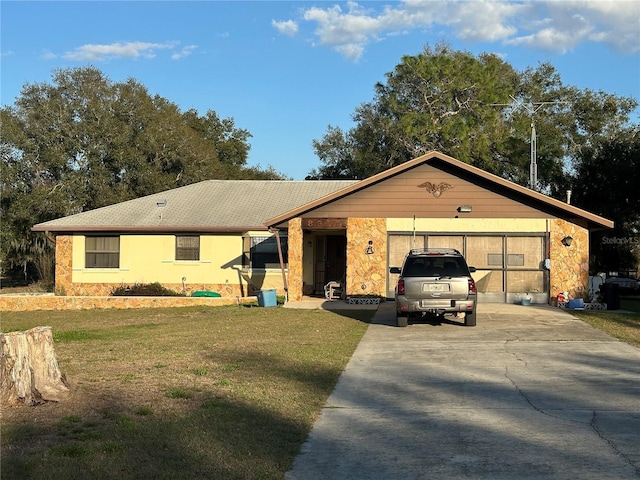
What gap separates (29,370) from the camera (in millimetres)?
7344

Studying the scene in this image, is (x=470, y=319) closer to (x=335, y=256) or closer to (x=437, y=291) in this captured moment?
(x=437, y=291)

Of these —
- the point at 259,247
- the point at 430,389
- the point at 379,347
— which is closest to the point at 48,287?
the point at 259,247

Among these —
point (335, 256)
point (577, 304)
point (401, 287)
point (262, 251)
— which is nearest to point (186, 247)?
point (262, 251)

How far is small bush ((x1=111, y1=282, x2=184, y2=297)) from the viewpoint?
2558 centimetres

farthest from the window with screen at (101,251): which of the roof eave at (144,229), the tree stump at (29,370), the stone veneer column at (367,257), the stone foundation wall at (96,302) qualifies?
the tree stump at (29,370)

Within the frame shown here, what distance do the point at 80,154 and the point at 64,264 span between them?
609 inches

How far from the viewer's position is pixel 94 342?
43.1ft

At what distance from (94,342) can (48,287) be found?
2145 centimetres

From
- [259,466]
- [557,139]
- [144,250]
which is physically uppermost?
[557,139]

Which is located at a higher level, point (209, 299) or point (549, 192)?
point (549, 192)

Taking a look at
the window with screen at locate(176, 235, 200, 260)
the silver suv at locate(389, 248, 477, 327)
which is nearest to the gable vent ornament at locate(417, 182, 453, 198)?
the silver suv at locate(389, 248, 477, 327)

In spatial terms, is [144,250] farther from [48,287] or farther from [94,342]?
[94,342]

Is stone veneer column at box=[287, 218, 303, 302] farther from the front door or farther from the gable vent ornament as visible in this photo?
the front door

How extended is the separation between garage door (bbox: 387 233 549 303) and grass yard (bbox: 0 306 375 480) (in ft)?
24.4
